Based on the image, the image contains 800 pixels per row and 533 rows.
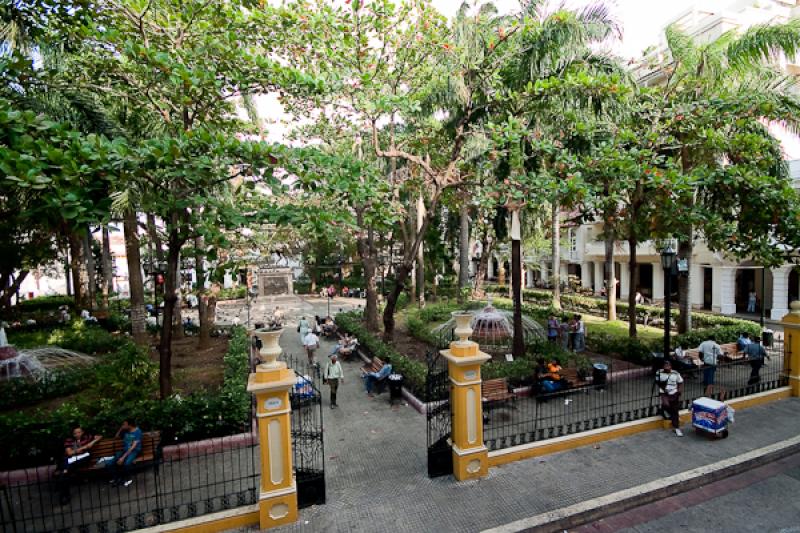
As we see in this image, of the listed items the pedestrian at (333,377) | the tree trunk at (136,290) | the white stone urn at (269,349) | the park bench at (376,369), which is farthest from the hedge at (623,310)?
the tree trunk at (136,290)

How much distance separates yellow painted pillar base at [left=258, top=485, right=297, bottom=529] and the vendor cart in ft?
26.8

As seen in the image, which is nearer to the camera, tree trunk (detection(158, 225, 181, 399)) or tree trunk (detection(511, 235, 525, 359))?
tree trunk (detection(158, 225, 181, 399))

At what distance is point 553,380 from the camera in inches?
429

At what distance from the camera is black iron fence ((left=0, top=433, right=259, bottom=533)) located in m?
6.16

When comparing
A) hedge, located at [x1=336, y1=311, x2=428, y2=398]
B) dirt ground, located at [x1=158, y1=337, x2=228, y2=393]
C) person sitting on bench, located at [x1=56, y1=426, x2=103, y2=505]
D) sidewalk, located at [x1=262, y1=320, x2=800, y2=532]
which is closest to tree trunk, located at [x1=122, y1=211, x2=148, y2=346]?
dirt ground, located at [x1=158, y1=337, x2=228, y2=393]

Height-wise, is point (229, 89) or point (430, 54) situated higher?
point (430, 54)

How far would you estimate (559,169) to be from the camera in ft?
33.6

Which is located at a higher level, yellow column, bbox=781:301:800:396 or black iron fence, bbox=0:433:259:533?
yellow column, bbox=781:301:800:396

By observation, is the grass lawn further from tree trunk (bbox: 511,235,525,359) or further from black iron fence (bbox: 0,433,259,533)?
black iron fence (bbox: 0,433,259,533)

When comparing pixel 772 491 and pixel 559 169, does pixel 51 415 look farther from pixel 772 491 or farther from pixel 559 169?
pixel 772 491

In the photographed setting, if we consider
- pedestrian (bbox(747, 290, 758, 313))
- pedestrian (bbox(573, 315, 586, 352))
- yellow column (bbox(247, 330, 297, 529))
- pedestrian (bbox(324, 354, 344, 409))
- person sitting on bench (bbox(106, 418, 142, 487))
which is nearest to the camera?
yellow column (bbox(247, 330, 297, 529))

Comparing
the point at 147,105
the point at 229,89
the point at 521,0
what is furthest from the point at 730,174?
the point at 147,105

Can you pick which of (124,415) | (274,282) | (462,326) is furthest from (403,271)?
(274,282)

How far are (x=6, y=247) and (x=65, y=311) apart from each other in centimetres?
778
